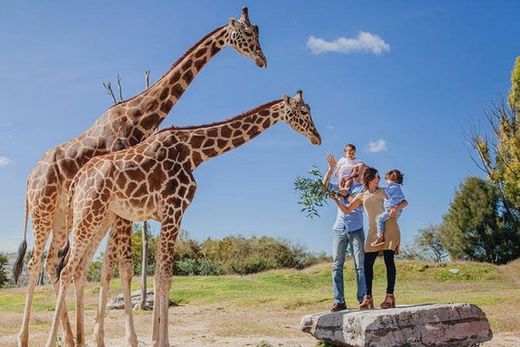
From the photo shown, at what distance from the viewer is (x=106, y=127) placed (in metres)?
8.89

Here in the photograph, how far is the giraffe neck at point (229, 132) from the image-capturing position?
8.15 m

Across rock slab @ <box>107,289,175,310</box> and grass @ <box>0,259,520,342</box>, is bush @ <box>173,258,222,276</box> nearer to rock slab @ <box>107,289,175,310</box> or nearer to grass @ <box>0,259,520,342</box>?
grass @ <box>0,259,520,342</box>

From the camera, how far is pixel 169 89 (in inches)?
360

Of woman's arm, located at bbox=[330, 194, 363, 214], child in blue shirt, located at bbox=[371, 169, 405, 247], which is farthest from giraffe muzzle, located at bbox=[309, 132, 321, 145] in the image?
child in blue shirt, located at bbox=[371, 169, 405, 247]

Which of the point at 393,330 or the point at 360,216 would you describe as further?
the point at 360,216

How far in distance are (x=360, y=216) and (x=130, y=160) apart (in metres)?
3.51

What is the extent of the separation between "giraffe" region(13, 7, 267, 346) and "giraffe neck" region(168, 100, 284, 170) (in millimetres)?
995

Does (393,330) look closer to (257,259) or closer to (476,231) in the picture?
(257,259)

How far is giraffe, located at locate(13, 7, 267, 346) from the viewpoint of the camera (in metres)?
8.81

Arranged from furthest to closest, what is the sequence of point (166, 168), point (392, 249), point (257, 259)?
point (257, 259), point (392, 249), point (166, 168)

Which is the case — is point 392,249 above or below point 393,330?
above

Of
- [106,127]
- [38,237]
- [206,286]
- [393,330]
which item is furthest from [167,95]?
[206,286]

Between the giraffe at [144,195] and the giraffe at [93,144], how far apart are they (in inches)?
33.6

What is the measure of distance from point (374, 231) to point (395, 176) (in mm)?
838
